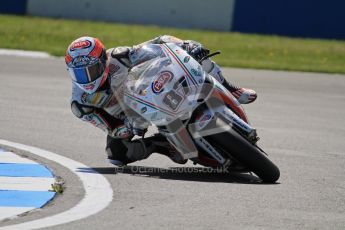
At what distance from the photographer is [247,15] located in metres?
28.2

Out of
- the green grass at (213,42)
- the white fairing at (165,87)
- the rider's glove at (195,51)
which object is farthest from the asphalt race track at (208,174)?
the green grass at (213,42)

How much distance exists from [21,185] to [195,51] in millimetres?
2113

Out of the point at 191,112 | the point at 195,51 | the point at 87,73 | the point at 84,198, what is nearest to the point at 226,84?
the point at 195,51

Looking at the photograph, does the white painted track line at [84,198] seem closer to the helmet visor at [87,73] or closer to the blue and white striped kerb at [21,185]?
the blue and white striped kerb at [21,185]

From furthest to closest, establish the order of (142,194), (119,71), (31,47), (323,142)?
(31,47) → (323,142) → (119,71) → (142,194)

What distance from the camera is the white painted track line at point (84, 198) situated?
6.02 metres

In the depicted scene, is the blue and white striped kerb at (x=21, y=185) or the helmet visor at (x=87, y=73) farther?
the helmet visor at (x=87, y=73)

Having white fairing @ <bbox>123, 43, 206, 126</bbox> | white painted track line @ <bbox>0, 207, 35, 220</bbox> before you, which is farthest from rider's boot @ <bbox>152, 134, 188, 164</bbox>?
white painted track line @ <bbox>0, 207, 35, 220</bbox>

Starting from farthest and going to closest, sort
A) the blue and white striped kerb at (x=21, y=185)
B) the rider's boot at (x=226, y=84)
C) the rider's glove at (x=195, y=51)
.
Result: the rider's boot at (x=226, y=84)
the rider's glove at (x=195, y=51)
the blue and white striped kerb at (x=21, y=185)

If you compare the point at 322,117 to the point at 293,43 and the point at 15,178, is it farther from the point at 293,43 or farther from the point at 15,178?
the point at 293,43

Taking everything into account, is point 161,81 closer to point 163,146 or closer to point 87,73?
point 87,73

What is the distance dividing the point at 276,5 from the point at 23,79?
13.9 m

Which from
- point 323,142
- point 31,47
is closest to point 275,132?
point 323,142

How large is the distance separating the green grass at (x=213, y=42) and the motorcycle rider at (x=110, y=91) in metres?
11.0
